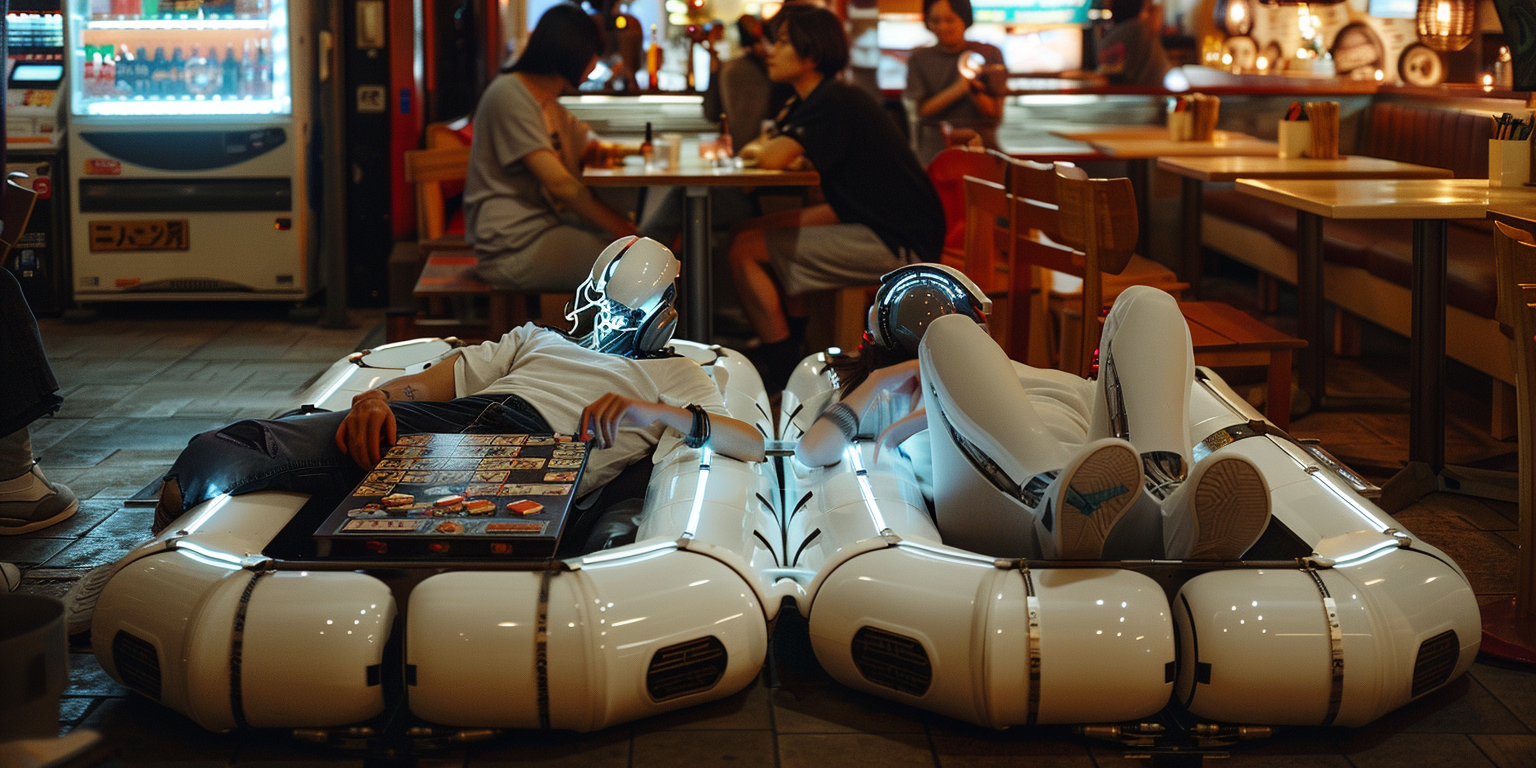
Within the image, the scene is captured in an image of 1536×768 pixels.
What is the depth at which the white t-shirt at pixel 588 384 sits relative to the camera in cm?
276

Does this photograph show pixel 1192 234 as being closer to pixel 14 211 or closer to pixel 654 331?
pixel 654 331

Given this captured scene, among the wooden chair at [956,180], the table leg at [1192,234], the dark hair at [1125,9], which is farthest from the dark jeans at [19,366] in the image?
the dark hair at [1125,9]

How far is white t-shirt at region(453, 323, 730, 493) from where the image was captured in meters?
2.76

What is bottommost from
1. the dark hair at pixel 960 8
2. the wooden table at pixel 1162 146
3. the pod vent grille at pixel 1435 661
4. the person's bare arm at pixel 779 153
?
the pod vent grille at pixel 1435 661

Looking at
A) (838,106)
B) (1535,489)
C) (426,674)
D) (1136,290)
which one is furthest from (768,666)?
(838,106)

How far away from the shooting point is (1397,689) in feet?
7.04

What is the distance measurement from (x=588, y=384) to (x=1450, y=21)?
4.32m

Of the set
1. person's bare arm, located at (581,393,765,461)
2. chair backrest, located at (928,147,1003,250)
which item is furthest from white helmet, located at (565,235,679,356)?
chair backrest, located at (928,147,1003,250)

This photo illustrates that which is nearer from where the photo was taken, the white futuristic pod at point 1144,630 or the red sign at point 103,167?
the white futuristic pod at point 1144,630

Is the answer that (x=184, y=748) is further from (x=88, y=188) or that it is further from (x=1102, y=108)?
(x=1102, y=108)

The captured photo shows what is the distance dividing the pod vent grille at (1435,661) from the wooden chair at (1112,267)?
48.6 inches

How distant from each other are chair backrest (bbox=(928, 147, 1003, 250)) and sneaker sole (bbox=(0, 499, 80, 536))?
2.87 meters

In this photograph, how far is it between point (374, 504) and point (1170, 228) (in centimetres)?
551

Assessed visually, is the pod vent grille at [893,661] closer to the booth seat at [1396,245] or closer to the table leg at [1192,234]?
the booth seat at [1396,245]
